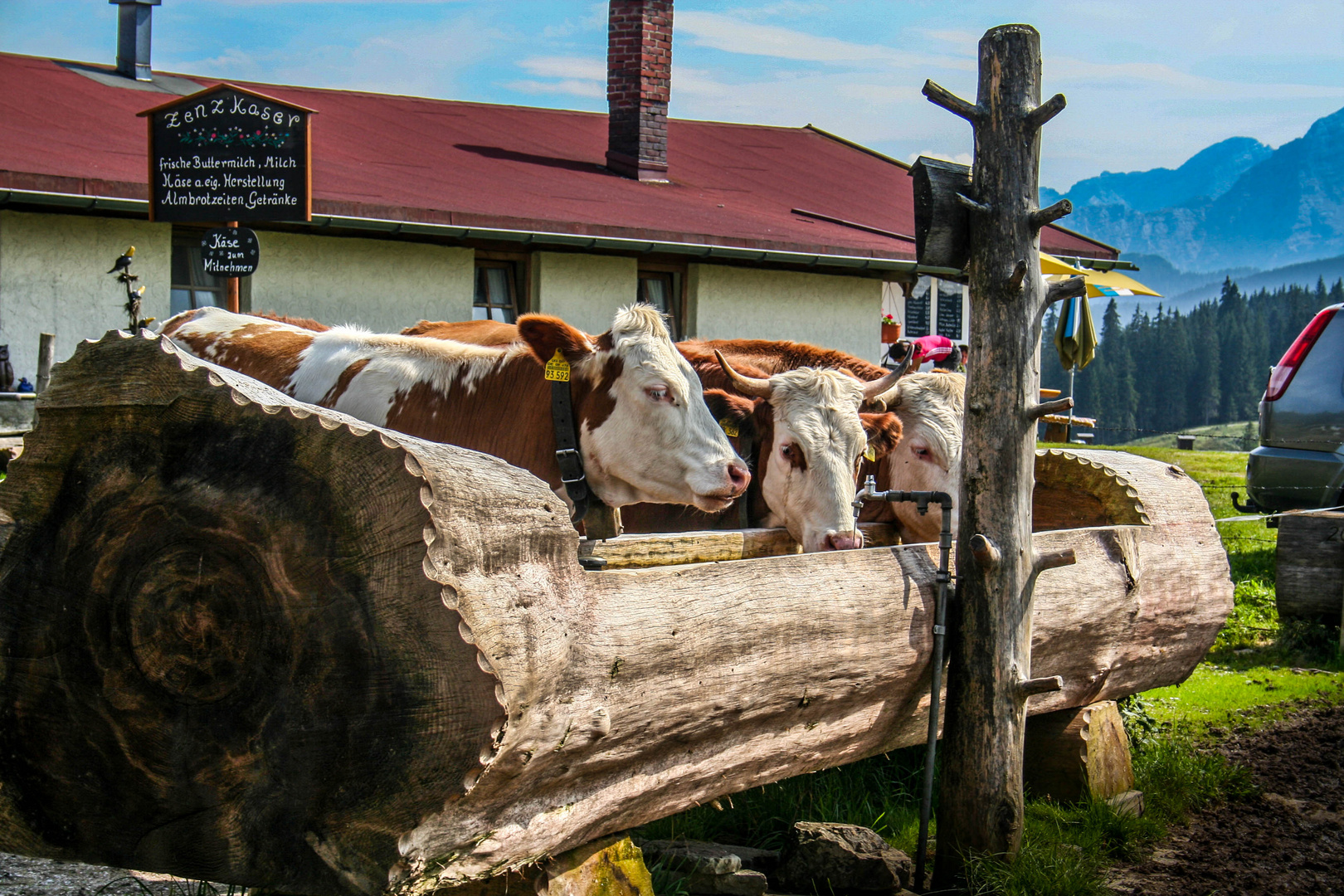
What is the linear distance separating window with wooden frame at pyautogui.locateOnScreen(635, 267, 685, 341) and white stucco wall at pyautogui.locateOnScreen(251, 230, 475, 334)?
6.91 feet

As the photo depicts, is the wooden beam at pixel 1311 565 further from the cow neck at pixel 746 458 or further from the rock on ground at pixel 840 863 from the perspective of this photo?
the rock on ground at pixel 840 863

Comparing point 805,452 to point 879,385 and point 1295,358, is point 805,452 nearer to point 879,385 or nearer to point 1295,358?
point 879,385

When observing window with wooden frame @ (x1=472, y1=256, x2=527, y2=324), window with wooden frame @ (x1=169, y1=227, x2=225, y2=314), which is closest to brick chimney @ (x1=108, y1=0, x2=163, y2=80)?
window with wooden frame @ (x1=169, y1=227, x2=225, y2=314)

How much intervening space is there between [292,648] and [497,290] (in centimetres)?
1083

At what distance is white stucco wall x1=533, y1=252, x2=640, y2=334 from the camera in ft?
41.5

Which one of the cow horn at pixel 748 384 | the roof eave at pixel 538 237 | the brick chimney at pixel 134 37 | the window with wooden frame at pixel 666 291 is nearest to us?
the cow horn at pixel 748 384

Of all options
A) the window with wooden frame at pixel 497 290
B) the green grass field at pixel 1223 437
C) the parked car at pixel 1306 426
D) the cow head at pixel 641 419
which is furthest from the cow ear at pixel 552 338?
the green grass field at pixel 1223 437

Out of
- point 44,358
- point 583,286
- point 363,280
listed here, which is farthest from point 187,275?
point 583,286

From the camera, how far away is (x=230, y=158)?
8.14 m

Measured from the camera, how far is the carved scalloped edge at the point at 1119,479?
497 cm

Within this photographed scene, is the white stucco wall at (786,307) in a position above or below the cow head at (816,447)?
above

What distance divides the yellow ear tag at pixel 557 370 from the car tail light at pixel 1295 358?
6049 mm

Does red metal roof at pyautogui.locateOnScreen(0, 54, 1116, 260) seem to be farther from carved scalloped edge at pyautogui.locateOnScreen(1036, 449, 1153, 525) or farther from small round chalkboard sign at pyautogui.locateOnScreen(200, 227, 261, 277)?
carved scalloped edge at pyautogui.locateOnScreen(1036, 449, 1153, 525)

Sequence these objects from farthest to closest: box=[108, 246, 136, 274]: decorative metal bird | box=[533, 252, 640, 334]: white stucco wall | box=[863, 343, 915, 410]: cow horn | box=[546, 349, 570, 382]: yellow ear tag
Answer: box=[533, 252, 640, 334]: white stucco wall → box=[108, 246, 136, 274]: decorative metal bird → box=[863, 343, 915, 410]: cow horn → box=[546, 349, 570, 382]: yellow ear tag
